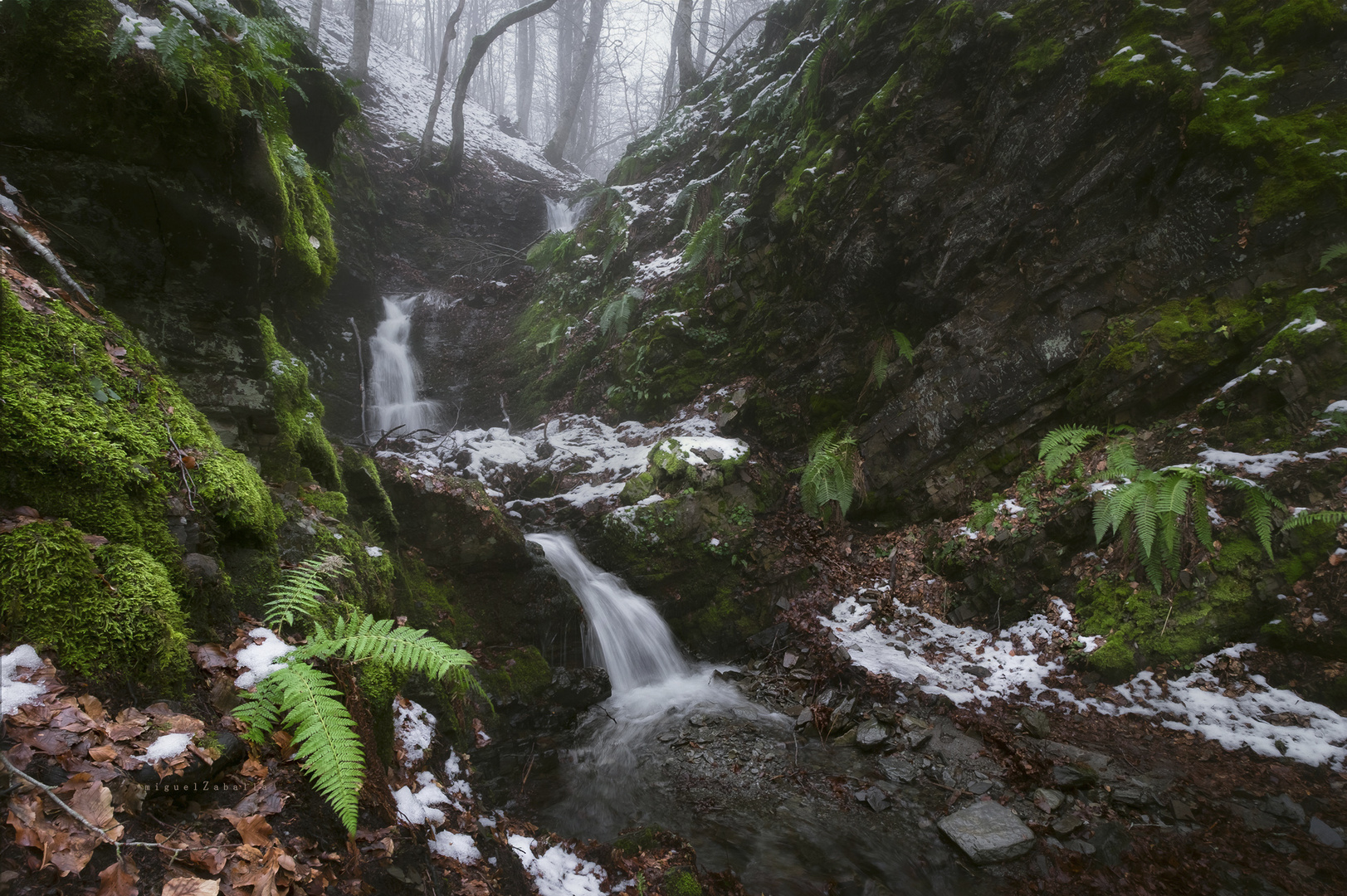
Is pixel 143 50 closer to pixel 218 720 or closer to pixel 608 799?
pixel 218 720

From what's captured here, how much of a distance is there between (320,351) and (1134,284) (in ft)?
40.3

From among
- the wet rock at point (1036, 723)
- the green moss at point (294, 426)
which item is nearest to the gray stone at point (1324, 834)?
the wet rock at point (1036, 723)

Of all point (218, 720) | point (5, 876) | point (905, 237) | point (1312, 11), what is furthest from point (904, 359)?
point (5, 876)

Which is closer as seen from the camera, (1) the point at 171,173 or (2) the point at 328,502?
(1) the point at 171,173

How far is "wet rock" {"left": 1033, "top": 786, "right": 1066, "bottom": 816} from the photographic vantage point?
13.2 feet

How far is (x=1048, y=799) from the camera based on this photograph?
13.4ft

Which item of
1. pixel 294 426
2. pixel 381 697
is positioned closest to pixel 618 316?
pixel 294 426

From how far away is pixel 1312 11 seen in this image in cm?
574

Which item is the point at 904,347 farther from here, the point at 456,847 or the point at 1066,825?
the point at 456,847

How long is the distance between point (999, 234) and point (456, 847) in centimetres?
847

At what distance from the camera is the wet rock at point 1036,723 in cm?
478

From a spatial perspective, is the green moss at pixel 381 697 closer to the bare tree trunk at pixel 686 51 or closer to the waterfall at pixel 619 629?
the waterfall at pixel 619 629

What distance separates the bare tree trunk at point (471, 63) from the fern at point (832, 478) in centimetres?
1312

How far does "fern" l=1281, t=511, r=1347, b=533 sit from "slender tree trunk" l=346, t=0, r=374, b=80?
20738 millimetres
